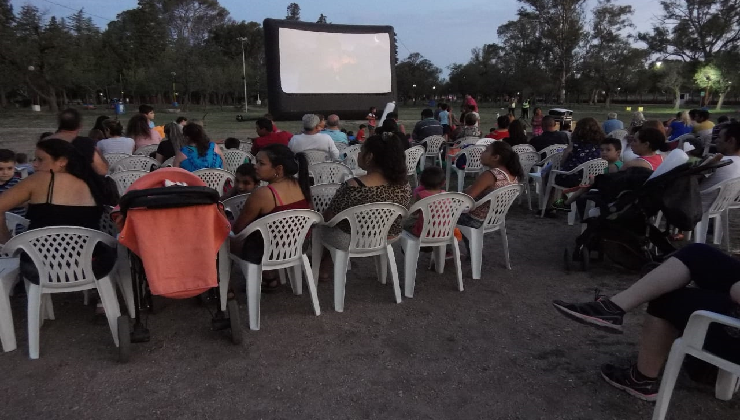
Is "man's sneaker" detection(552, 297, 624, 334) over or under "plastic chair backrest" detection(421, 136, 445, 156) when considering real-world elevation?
Answer: under

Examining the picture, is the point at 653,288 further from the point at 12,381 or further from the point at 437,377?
the point at 12,381

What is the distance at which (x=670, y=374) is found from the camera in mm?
1954

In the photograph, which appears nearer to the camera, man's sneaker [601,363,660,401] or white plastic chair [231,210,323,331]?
man's sneaker [601,363,660,401]

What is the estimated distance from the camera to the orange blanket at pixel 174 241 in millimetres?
2377

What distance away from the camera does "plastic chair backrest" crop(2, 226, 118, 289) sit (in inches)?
99.1

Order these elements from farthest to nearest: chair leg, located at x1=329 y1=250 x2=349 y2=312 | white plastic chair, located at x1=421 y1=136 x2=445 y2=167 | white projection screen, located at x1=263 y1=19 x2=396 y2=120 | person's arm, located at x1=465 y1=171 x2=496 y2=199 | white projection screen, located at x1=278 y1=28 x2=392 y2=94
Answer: white projection screen, located at x1=278 y1=28 x2=392 y2=94
white projection screen, located at x1=263 y1=19 x2=396 y2=120
white plastic chair, located at x1=421 y1=136 x2=445 y2=167
person's arm, located at x1=465 y1=171 x2=496 y2=199
chair leg, located at x1=329 y1=250 x2=349 y2=312

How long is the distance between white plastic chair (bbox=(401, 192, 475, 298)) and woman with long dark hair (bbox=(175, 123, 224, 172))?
219 centimetres

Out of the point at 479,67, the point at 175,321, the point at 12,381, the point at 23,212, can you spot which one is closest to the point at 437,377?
the point at 175,321

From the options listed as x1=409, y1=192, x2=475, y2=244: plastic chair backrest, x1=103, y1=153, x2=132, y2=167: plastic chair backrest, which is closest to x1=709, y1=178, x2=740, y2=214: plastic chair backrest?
x1=409, y1=192, x2=475, y2=244: plastic chair backrest

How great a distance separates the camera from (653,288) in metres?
2.13

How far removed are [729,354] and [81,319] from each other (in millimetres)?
3385

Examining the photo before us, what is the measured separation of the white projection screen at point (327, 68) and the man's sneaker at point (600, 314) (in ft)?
44.5

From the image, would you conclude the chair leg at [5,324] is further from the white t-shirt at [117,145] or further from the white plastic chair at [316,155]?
the white plastic chair at [316,155]

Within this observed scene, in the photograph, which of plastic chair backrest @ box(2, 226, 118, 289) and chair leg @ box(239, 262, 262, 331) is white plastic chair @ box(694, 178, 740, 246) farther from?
plastic chair backrest @ box(2, 226, 118, 289)
